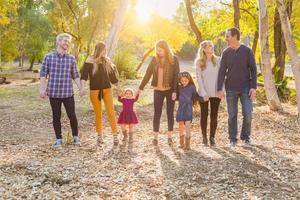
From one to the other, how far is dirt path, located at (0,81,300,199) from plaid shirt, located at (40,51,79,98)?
112 centimetres

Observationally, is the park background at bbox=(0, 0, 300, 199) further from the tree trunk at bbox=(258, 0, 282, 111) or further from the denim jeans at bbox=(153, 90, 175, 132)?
the denim jeans at bbox=(153, 90, 175, 132)

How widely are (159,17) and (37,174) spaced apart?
3034 centimetres

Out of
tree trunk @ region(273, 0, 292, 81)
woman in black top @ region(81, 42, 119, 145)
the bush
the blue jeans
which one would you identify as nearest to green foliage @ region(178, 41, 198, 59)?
the bush

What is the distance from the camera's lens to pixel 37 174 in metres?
7.10

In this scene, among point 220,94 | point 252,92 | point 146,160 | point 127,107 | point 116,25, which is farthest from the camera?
point 116,25

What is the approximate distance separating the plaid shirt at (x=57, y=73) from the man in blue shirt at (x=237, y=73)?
282 centimetres

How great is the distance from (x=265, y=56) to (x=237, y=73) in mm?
5763

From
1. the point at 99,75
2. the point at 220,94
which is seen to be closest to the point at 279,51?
the point at 220,94

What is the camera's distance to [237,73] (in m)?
8.47

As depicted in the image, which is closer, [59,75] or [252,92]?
[252,92]

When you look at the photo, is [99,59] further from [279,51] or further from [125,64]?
[125,64]

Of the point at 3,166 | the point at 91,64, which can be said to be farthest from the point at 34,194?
the point at 91,64

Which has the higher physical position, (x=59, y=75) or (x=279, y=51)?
(x=279, y=51)

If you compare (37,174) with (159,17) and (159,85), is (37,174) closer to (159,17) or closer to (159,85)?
(159,85)
